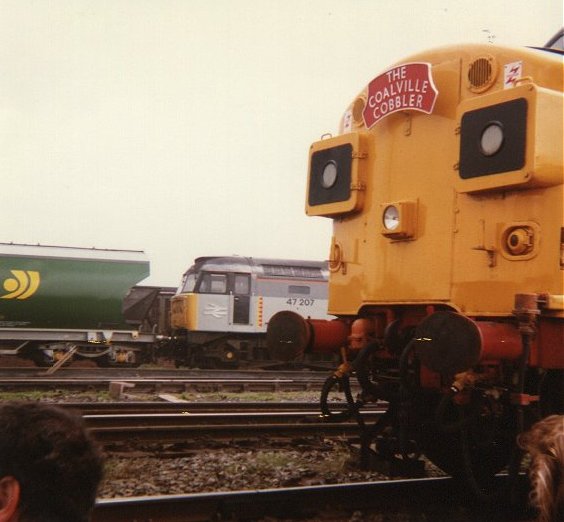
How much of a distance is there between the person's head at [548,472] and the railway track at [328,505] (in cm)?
294

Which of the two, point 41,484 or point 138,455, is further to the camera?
point 138,455

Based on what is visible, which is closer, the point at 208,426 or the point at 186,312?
the point at 208,426

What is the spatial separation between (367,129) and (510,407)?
99.6 inches

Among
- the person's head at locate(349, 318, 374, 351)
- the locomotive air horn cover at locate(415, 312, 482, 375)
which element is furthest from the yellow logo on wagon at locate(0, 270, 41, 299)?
the locomotive air horn cover at locate(415, 312, 482, 375)

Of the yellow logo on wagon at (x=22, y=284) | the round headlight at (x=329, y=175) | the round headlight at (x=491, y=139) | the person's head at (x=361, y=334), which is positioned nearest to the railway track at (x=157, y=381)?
the yellow logo on wagon at (x=22, y=284)

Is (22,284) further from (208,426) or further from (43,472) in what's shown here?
(43,472)

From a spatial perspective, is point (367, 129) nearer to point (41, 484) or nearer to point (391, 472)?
point (391, 472)

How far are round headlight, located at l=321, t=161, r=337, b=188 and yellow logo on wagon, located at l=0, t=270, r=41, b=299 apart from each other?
13.2 meters

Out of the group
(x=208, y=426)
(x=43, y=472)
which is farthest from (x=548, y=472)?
(x=208, y=426)

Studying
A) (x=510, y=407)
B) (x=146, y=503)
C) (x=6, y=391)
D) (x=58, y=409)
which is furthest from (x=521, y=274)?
(x=6, y=391)

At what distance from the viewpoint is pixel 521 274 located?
4301mm

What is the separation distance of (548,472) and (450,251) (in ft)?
11.4

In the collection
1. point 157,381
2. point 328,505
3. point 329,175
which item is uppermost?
point 329,175

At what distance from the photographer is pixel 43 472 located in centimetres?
159
